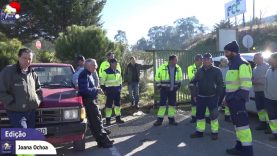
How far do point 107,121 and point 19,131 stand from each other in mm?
5792

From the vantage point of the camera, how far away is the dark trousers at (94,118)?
7.96 meters

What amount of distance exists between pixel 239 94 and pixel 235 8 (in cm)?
3089

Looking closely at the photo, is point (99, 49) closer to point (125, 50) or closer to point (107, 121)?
point (125, 50)

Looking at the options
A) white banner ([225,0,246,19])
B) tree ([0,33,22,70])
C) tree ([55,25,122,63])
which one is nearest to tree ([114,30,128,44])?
tree ([55,25,122,63])

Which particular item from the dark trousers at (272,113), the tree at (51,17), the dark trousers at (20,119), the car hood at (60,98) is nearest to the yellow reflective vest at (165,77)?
the dark trousers at (272,113)

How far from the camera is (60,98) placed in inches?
287

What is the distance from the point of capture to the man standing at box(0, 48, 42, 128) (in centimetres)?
596

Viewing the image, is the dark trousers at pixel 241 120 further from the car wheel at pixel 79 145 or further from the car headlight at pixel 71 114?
the car wheel at pixel 79 145

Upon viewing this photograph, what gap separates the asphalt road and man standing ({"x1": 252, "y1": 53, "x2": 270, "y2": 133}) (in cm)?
32

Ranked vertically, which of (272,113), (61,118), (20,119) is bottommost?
(272,113)

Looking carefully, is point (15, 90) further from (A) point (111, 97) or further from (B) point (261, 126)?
(B) point (261, 126)

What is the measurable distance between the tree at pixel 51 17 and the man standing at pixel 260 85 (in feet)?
73.9

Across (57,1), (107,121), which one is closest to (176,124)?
(107,121)

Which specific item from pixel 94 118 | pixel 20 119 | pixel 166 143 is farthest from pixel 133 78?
pixel 20 119
